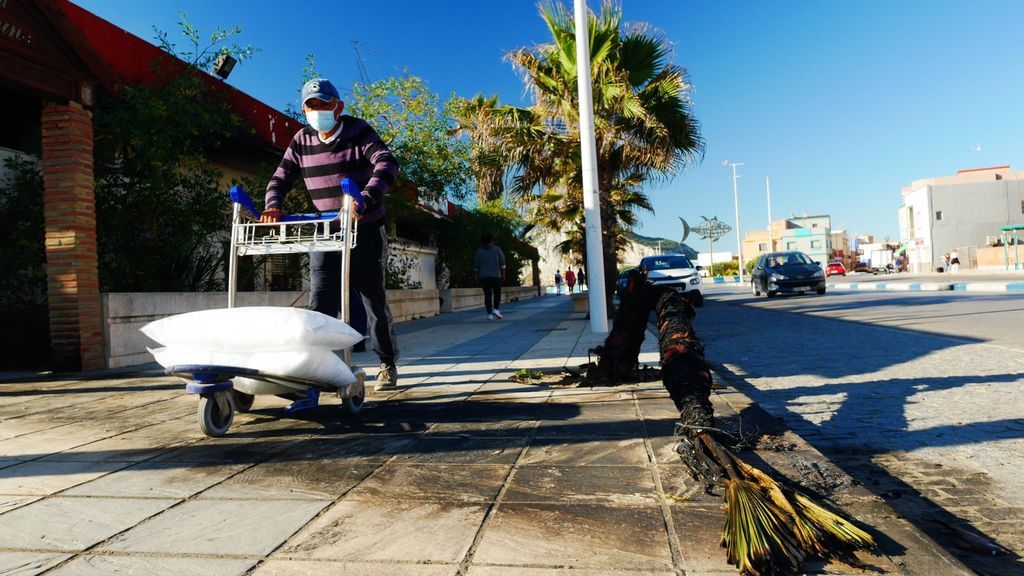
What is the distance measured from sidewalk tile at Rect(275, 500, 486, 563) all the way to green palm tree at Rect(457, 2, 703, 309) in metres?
10.2

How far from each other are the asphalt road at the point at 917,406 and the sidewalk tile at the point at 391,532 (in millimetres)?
1569

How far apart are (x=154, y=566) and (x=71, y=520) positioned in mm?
602

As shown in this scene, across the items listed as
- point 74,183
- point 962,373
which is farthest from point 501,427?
point 74,183

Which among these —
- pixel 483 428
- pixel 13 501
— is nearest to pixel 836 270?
pixel 483 428

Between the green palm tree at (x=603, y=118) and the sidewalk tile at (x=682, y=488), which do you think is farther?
the green palm tree at (x=603, y=118)

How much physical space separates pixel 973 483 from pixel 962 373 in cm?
328

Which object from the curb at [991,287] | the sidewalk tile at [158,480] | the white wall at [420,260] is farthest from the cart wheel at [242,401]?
the curb at [991,287]

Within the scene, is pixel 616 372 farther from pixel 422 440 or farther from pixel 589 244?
pixel 589 244

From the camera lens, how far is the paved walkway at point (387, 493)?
1.78 metres

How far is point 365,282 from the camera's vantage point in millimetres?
4328

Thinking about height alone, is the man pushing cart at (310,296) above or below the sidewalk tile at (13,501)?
above

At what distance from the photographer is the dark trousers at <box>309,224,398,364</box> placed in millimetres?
4172

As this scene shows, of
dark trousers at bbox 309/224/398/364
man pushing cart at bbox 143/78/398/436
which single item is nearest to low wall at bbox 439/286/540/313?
dark trousers at bbox 309/224/398/364

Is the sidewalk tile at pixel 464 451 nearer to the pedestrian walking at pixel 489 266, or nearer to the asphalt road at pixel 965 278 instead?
the pedestrian walking at pixel 489 266
